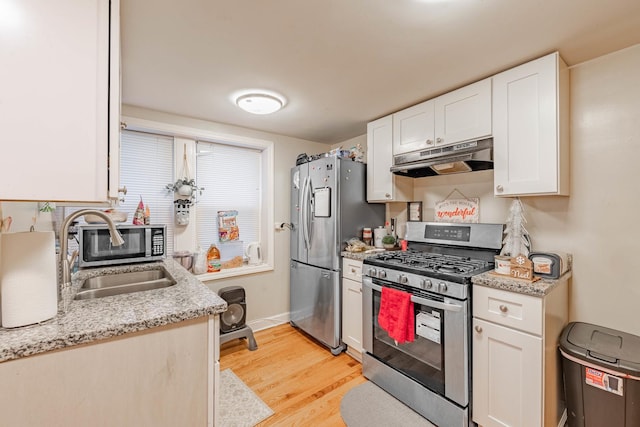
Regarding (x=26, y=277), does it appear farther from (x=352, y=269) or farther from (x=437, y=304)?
(x=352, y=269)

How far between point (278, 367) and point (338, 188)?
5.43 ft

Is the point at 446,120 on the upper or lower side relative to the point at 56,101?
upper

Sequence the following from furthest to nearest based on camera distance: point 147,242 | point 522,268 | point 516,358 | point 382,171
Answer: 1. point 382,171
2. point 147,242
3. point 522,268
4. point 516,358

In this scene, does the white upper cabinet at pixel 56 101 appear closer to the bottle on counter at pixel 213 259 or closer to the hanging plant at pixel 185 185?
the hanging plant at pixel 185 185

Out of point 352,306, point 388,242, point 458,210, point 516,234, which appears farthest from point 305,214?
point 516,234

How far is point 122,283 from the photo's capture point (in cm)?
185

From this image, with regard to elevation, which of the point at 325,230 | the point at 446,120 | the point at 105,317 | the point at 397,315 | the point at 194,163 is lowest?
the point at 397,315

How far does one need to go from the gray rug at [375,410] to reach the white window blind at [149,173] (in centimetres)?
212

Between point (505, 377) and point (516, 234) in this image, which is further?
point (516, 234)

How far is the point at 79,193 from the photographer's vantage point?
0.84m

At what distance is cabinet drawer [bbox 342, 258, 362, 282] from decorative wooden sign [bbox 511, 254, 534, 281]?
1118 mm

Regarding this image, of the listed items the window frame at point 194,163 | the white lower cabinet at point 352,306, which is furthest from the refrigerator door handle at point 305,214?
the white lower cabinet at point 352,306

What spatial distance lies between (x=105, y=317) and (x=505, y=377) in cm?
195

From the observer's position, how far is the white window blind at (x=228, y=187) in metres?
2.93
